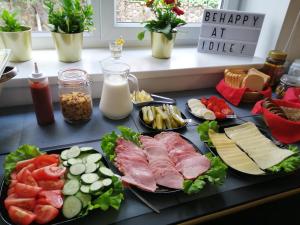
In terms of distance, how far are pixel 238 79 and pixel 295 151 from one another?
42 centimetres

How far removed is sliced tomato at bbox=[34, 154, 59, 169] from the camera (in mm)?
625

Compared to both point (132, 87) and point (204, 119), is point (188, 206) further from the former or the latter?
point (132, 87)

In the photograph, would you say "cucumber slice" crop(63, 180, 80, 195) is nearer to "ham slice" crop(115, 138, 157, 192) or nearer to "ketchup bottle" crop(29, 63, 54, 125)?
"ham slice" crop(115, 138, 157, 192)

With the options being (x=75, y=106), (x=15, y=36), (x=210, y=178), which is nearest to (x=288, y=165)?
(x=210, y=178)

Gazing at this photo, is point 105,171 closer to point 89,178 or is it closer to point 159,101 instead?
point 89,178

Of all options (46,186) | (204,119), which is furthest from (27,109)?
(204,119)

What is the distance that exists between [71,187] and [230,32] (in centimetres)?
99

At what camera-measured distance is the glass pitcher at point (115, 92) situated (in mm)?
842

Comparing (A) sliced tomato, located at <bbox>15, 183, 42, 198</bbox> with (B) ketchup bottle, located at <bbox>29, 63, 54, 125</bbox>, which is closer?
(A) sliced tomato, located at <bbox>15, 183, 42, 198</bbox>

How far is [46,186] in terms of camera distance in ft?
1.90

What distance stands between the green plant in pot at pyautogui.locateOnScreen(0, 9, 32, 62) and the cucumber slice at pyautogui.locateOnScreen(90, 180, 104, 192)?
676mm

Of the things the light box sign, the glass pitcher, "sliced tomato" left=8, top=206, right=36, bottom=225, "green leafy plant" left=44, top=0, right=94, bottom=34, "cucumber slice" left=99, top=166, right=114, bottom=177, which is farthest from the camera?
the light box sign

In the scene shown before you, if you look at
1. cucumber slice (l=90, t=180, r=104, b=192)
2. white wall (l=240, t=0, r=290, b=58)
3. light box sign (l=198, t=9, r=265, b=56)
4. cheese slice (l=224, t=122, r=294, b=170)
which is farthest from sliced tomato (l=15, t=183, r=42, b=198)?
white wall (l=240, t=0, r=290, b=58)

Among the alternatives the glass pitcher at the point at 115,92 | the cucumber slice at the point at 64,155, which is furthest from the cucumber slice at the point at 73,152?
the glass pitcher at the point at 115,92
